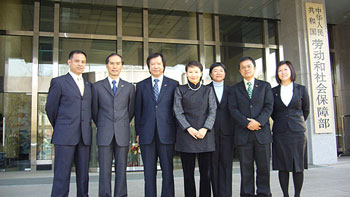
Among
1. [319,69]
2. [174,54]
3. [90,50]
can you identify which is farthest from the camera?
[174,54]

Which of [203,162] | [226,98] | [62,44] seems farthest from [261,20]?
[203,162]

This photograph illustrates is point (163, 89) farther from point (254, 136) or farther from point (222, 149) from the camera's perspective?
point (254, 136)

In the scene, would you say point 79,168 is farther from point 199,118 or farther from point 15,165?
point 15,165

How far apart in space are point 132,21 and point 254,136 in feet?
24.0

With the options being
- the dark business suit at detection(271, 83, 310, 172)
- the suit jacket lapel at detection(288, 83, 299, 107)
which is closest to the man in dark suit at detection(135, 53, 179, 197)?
the dark business suit at detection(271, 83, 310, 172)

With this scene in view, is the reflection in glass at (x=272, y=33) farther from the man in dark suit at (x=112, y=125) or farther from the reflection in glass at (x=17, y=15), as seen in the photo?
the man in dark suit at (x=112, y=125)

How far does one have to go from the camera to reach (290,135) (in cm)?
356

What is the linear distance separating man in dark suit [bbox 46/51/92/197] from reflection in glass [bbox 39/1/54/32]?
6.51 m

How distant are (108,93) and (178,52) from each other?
267 inches

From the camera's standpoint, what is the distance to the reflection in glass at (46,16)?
9131 mm

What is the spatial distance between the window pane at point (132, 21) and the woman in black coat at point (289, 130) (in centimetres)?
683

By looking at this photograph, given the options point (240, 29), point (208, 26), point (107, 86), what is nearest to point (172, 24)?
point (208, 26)

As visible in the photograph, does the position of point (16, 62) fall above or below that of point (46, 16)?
below

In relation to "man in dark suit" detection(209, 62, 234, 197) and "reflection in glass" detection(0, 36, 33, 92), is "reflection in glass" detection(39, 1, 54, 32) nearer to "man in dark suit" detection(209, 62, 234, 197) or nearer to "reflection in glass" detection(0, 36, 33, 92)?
"reflection in glass" detection(0, 36, 33, 92)
